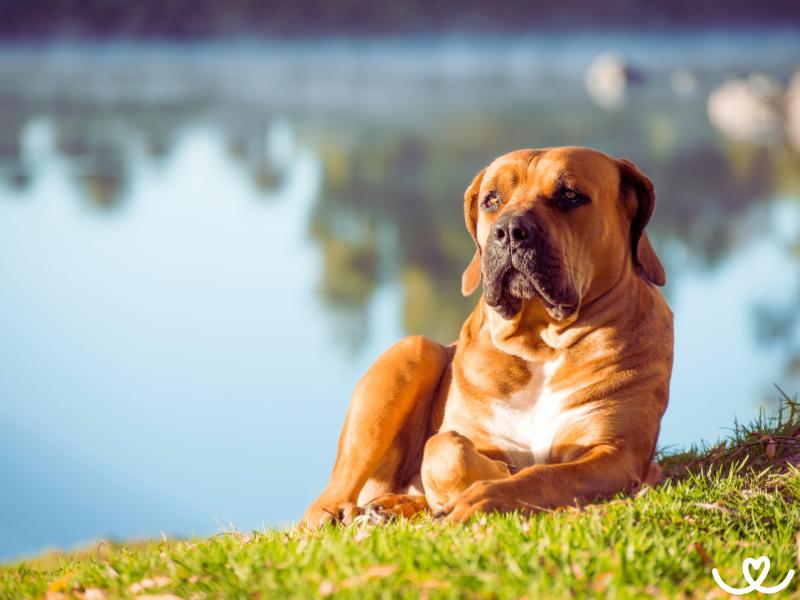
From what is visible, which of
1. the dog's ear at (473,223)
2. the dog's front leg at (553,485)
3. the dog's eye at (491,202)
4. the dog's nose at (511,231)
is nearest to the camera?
the dog's front leg at (553,485)

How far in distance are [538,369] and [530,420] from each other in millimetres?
204

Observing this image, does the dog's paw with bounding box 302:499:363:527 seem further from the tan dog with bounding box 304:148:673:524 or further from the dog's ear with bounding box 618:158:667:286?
the dog's ear with bounding box 618:158:667:286

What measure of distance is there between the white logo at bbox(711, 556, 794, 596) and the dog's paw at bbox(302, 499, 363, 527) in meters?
1.47

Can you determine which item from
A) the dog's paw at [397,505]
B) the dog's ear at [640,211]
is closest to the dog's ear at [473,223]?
the dog's ear at [640,211]

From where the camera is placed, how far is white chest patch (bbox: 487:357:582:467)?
404 cm

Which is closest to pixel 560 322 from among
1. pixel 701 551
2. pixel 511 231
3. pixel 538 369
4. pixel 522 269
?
pixel 538 369

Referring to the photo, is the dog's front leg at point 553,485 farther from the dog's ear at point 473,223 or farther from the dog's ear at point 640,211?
the dog's ear at point 473,223

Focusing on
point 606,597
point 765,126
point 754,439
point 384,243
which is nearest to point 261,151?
point 384,243

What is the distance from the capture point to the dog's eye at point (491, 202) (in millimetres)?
4141

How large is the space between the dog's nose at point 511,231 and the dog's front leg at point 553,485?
81 cm

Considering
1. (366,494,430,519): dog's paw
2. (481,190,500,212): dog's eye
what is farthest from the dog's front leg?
(481,190,500,212): dog's eye

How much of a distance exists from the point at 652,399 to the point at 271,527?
1627 millimetres

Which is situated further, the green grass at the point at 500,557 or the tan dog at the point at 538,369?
the tan dog at the point at 538,369

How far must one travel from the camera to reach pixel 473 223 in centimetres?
442
